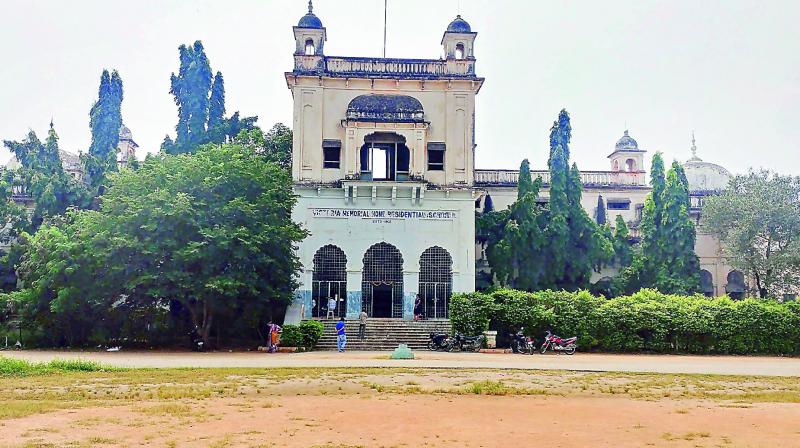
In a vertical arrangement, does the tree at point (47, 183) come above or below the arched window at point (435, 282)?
above

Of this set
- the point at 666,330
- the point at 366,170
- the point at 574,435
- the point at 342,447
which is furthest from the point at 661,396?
the point at 366,170

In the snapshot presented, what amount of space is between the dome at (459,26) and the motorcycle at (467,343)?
14349mm

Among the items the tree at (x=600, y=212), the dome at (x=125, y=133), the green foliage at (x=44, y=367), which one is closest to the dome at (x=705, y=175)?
the tree at (x=600, y=212)

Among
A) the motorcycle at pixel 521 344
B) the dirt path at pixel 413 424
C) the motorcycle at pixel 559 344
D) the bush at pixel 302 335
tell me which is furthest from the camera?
the bush at pixel 302 335

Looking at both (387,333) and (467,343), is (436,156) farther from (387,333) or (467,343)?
(467,343)

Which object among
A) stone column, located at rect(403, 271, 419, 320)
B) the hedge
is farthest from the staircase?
the hedge

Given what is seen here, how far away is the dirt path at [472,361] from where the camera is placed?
18297 millimetres

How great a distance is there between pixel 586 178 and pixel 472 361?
2330 centimetres

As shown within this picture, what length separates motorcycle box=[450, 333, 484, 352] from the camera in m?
25.3

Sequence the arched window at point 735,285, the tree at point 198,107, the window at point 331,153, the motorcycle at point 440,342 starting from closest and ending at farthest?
the motorcycle at point 440,342
the window at point 331,153
the tree at point 198,107
the arched window at point 735,285

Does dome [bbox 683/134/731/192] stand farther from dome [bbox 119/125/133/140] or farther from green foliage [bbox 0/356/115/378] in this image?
green foliage [bbox 0/356/115/378]

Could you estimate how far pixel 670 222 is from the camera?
35.7 meters

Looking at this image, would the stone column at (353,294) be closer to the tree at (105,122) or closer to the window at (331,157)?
the window at (331,157)

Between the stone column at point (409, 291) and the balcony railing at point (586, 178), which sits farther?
Result: the balcony railing at point (586, 178)
